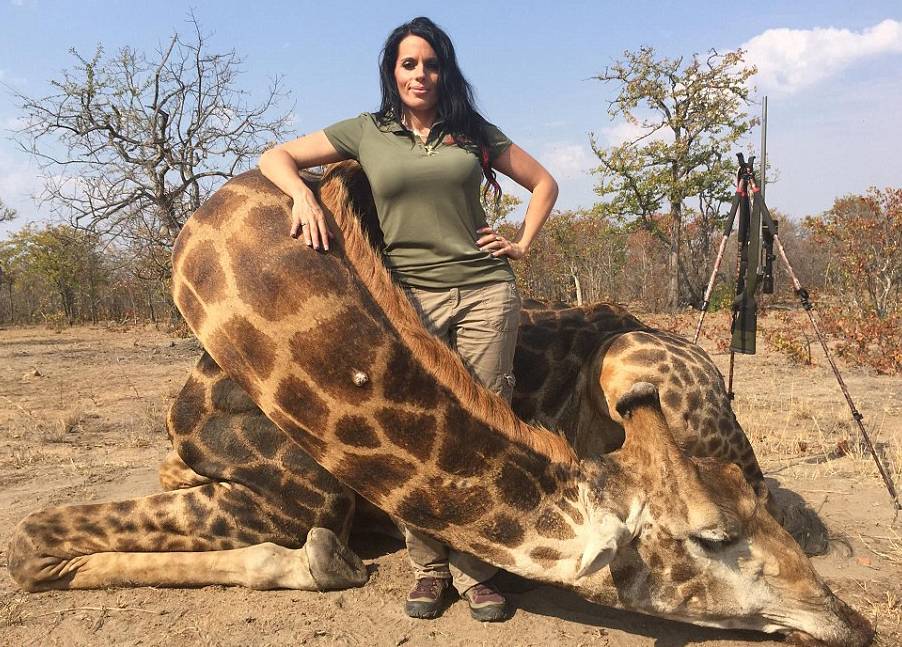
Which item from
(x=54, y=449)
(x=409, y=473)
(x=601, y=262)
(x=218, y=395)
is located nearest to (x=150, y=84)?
(x=54, y=449)

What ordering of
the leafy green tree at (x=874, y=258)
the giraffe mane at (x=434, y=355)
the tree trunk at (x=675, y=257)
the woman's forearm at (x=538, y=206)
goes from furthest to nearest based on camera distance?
the tree trunk at (x=675, y=257), the leafy green tree at (x=874, y=258), the woman's forearm at (x=538, y=206), the giraffe mane at (x=434, y=355)

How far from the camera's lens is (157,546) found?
3516mm

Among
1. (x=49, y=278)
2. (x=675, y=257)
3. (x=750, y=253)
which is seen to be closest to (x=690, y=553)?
(x=750, y=253)

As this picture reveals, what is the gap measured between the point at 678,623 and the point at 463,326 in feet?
5.68

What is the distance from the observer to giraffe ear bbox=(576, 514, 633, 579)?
2.38 meters

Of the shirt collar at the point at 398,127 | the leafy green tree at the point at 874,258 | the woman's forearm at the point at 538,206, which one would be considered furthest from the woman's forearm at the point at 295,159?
the leafy green tree at the point at 874,258

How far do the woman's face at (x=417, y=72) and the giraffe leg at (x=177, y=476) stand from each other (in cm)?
239

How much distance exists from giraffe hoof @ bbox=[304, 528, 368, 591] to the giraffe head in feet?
4.46

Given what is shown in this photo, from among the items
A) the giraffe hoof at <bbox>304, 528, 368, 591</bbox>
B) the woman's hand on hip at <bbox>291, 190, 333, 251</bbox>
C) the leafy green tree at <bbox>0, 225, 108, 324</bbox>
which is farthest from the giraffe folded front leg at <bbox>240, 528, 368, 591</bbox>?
the leafy green tree at <bbox>0, 225, 108, 324</bbox>

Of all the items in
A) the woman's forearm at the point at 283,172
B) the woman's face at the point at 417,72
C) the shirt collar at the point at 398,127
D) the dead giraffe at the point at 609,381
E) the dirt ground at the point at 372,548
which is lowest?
the dirt ground at the point at 372,548

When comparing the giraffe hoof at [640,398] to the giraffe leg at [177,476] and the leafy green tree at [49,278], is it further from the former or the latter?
the leafy green tree at [49,278]

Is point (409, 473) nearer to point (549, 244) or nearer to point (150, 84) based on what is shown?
point (150, 84)

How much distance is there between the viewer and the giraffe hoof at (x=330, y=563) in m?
3.37

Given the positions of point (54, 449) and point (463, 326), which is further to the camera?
point (54, 449)
